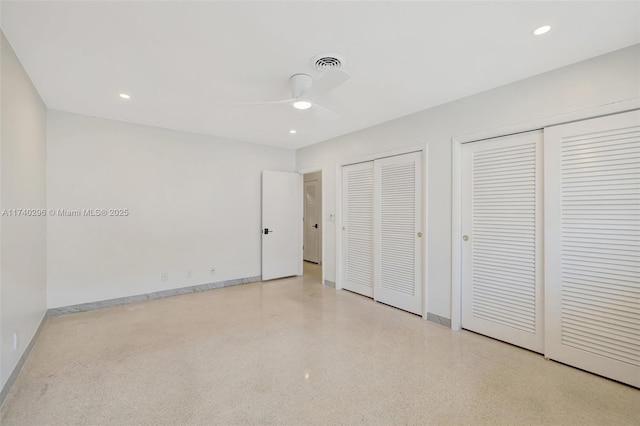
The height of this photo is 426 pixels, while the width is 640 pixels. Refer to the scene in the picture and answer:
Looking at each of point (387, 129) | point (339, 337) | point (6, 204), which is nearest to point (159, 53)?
point (6, 204)

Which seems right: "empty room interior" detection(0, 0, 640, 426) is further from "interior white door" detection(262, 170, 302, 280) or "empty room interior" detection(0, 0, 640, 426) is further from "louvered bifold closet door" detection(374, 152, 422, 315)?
"interior white door" detection(262, 170, 302, 280)

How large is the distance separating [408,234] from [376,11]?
253 cm

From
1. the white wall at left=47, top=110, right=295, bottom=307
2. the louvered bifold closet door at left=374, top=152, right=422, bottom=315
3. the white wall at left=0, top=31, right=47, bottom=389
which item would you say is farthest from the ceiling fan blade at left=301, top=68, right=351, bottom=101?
the white wall at left=47, top=110, right=295, bottom=307

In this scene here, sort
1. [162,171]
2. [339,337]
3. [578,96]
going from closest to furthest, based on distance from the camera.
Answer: [578,96], [339,337], [162,171]

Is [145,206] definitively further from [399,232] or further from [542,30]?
[542,30]

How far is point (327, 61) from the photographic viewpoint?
7.39 ft

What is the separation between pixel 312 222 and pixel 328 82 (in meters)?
5.26

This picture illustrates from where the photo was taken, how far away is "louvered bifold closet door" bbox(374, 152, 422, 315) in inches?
138

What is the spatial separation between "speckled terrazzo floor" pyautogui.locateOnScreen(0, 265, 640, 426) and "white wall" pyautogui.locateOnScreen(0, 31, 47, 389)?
0.33 meters

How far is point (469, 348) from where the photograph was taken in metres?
2.67

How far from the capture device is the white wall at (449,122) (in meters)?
2.18

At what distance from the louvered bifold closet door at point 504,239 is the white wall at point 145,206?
340cm

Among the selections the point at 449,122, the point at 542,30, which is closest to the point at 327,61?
the point at 542,30

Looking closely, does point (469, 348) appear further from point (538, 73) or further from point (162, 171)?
point (162, 171)
